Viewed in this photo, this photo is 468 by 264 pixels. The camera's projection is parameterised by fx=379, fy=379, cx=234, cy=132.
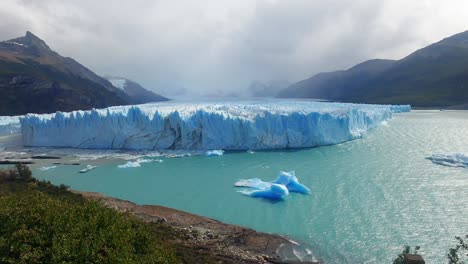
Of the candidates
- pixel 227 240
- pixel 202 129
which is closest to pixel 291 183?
pixel 227 240

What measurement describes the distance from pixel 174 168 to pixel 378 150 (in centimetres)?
1048

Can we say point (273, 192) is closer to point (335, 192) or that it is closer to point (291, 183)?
point (291, 183)

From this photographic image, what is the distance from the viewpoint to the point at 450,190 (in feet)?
40.4

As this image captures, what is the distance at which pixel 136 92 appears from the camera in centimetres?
8881

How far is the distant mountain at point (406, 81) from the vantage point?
60.0 m

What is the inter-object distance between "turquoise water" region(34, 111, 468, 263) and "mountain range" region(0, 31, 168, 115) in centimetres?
3399

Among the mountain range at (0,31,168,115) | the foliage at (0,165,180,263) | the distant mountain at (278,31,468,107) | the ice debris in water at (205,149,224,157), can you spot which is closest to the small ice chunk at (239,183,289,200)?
the foliage at (0,165,180,263)

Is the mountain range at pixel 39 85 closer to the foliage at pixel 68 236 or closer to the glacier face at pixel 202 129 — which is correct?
the glacier face at pixel 202 129

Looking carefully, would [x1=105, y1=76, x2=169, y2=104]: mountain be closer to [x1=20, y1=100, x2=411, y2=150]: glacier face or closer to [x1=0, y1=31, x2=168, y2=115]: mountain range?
[x1=0, y1=31, x2=168, y2=115]: mountain range

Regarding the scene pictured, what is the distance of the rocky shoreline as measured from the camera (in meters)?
7.60

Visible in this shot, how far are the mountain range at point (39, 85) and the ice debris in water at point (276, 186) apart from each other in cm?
3924

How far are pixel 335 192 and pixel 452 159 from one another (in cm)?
699

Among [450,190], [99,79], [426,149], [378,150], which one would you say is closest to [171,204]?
[450,190]

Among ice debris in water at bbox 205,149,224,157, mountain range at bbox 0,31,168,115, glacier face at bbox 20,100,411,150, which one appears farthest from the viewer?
mountain range at bbox 0,31,168,115
